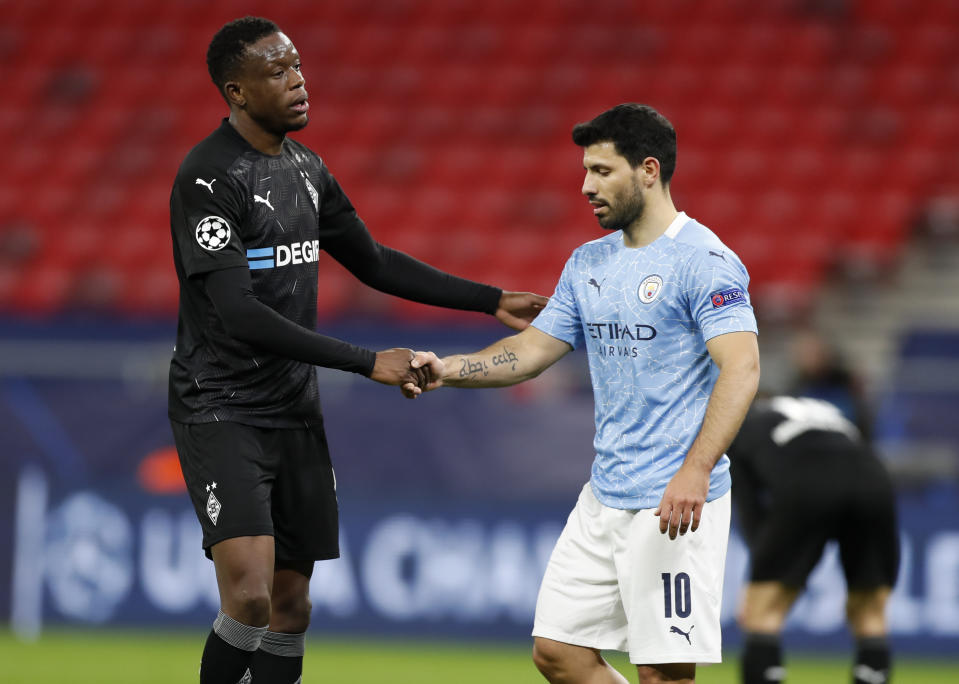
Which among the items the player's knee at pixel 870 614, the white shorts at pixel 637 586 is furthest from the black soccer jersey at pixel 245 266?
the player's knee at pixel 870 614

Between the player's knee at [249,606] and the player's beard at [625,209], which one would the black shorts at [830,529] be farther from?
the player's knee at [249,606]

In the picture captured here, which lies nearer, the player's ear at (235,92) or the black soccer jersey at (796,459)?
the player's ear at (235,92)

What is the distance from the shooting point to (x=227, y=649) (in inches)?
171

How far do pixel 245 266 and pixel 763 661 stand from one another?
314cm

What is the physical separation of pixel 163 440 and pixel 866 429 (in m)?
5.09

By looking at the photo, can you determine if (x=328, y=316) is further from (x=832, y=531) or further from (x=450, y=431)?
(x=832, y=531)

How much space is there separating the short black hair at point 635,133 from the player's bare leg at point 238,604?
5.50 ft

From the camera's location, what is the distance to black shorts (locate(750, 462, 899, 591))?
617cm

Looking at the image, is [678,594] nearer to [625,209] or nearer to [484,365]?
[484,365]

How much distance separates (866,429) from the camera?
6.87m

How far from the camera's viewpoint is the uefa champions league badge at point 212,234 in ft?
14.0

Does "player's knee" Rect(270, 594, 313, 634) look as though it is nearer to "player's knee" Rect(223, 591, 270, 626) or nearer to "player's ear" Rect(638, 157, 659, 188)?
"player's knee" Rect(223, 591, 270, 626)

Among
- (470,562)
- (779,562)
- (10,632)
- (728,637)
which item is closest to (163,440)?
(10,632)

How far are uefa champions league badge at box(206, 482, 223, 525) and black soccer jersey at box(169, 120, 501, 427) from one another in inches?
8.9
